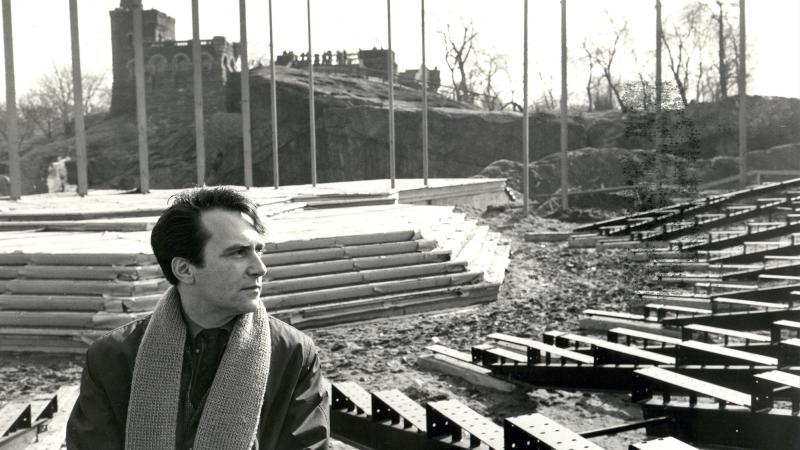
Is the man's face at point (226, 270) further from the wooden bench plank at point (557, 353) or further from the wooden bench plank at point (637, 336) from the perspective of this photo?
the wooden bench plank at point (637, 336)

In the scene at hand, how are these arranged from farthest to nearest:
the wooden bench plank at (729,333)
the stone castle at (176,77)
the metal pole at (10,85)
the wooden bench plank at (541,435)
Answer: the stone castle at (176,77)
the metal pole at (10,85)
the wooden bench plank at (729,333)
the wooden bench plank at (541,435)

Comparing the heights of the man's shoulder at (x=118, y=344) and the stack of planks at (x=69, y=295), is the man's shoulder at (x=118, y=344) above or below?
above

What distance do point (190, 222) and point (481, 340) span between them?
666 centimetres

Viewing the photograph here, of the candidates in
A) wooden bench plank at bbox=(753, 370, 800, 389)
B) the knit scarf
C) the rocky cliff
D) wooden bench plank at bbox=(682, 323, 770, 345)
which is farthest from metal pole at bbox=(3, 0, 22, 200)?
the rocky cliff

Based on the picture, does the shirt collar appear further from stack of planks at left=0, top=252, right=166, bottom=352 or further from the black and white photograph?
stack of planks at left=0, top=252, right=166, bottom=352

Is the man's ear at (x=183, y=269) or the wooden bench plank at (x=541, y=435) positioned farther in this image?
the wooden bench plank at (x=541, y=435)

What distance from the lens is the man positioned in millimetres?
3035

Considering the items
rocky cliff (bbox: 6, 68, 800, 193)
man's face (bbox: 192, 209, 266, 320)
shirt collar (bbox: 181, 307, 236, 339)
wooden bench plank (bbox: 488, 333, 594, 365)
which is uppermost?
rocky cliff (bbox: 6, 68, 800, 193)

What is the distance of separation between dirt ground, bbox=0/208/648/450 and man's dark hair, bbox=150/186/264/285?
3.29 m

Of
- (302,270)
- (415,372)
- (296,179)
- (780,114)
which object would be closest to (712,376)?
(415,372)

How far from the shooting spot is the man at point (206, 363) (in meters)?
3.04

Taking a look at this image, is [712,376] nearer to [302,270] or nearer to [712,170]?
[302,270]

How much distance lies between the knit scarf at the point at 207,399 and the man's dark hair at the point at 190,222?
0.29 metres

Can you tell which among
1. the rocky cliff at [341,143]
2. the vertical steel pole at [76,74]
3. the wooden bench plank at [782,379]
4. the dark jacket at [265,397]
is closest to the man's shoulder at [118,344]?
the dark jacket at [265,397]
